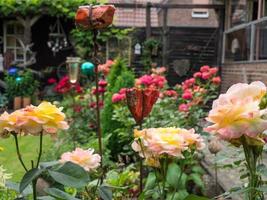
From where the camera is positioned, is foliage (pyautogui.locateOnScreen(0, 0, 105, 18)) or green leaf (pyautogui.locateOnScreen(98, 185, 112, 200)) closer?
green leaf (pyautogui.locateOnScreen(98, 185, 112, 200))

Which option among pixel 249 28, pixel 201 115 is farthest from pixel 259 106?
pixel 249 28

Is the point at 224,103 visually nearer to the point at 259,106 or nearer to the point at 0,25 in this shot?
the point at 259,106

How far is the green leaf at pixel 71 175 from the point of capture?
107 cm

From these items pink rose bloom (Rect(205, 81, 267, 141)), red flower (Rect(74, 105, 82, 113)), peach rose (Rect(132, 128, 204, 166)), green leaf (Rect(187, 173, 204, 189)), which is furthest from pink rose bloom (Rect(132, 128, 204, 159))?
red flower (Rect(74, 105, 82, 113))

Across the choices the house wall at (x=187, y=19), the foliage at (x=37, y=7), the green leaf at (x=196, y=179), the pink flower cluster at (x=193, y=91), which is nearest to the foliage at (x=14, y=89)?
the foliage at (x=37, y=7)

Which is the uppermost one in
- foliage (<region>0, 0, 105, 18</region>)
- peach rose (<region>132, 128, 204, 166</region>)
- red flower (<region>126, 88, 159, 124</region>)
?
foliage (<region>0, 0, 105, 18</region>)

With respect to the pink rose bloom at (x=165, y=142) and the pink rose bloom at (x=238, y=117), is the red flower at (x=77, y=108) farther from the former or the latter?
the pink rose bloom at (x=238, y=117)

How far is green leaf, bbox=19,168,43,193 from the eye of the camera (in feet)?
3.51

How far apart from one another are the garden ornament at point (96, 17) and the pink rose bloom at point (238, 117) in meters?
0.66

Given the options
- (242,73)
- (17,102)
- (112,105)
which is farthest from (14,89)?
(112,105)

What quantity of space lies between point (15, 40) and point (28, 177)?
45.3 feet

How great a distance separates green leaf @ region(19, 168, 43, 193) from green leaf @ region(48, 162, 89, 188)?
26mm

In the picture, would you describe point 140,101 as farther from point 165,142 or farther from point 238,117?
point 238,117

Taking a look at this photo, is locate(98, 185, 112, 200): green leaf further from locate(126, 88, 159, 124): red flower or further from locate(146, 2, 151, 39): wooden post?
locate(146, 2, 151, 39): wooden post
